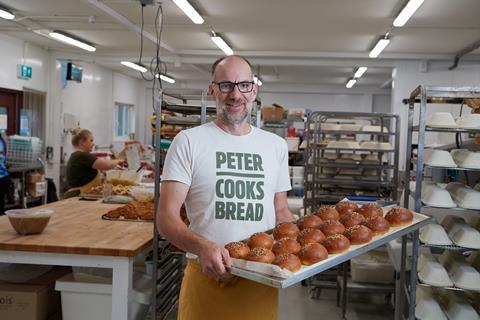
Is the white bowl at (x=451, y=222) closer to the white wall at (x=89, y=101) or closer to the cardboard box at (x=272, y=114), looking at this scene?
the cardboard box at (x=272, y=114)

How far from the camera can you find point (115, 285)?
2791 mm

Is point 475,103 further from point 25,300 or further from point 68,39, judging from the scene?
point 68,39

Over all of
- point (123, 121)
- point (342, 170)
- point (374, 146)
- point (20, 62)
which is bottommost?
point (342, 170)

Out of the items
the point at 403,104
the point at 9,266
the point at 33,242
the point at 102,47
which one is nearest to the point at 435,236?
the point at 33,242

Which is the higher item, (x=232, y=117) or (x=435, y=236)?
(x=232, y=117)

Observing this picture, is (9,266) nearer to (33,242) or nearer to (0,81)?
(33,242)

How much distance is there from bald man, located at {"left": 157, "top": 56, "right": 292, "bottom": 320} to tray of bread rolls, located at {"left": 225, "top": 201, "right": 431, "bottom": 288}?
0.43 feet

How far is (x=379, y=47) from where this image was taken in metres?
8.24

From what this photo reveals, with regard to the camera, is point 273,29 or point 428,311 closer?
point 428,311

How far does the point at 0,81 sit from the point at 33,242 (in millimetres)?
6049

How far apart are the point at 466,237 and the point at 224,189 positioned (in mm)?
2063

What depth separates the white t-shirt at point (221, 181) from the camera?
1816mm

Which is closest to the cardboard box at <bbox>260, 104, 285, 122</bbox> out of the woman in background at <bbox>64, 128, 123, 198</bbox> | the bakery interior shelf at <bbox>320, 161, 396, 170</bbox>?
the bakery interior shelf at <bbox>320, 161, 396, 170</bbox>

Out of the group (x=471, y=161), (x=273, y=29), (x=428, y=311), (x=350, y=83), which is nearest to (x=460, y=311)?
A: (x=428, y=311)
